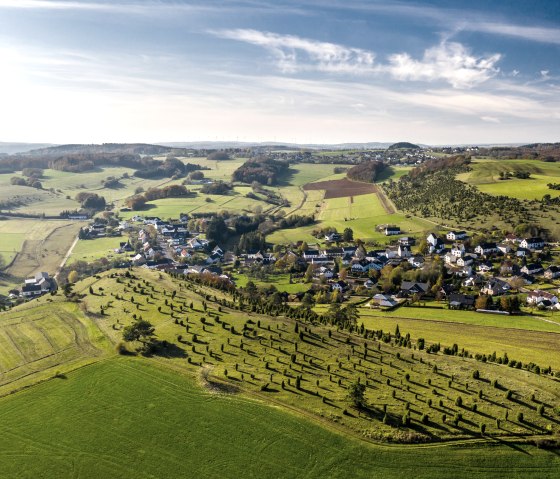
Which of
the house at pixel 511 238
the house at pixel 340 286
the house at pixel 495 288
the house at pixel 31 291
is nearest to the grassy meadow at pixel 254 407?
the house at pixel 495 288

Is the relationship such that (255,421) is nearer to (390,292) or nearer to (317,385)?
(317,385)

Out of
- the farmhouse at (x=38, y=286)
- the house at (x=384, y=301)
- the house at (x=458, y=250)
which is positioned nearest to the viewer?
the house at (x=384, y=301)

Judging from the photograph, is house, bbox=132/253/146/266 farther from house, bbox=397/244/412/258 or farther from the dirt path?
house, bbox=397/244/412/258

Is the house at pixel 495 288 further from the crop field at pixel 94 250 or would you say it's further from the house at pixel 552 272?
the crop field at pixel 94 250

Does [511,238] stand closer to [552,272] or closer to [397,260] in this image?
[552,272]

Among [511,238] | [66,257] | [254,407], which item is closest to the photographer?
[254,407]

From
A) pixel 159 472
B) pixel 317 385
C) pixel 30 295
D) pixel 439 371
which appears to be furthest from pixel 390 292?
pixel 30 295

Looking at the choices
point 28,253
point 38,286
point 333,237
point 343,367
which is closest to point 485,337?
point 343,367
